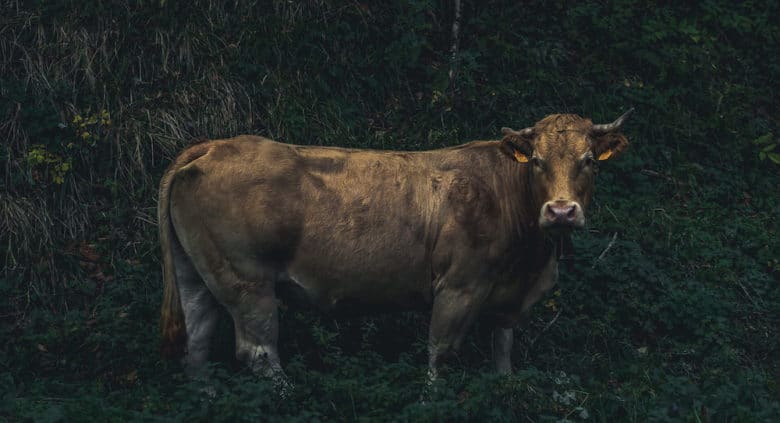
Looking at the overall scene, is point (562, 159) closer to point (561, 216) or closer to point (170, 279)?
point (561, 216)

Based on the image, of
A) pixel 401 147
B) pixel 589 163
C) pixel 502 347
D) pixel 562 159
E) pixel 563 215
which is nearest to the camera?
pixel 563 215

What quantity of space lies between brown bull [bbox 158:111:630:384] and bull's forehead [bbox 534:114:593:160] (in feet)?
0.03

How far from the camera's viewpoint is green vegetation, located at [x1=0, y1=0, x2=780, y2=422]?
24.5 ft

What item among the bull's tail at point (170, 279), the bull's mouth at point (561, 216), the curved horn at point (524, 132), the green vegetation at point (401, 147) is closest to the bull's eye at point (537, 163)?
the curved horn at point (524, 132)

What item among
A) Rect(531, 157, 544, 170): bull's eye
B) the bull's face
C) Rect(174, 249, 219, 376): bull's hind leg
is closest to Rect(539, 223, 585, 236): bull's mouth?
the bull's face

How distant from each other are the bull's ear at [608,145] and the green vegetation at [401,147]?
1.55 metres

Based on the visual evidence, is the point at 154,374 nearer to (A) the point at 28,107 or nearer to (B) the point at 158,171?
(B) the point at 158,171

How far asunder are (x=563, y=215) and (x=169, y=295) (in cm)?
298

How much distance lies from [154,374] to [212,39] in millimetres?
4207

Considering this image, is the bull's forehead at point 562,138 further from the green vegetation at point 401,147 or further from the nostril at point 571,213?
the green vegetation at point 401,147

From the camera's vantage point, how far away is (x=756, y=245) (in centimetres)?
1048

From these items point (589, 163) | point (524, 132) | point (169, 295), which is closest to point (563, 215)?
point (589, 163)

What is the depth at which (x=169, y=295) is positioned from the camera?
798cm

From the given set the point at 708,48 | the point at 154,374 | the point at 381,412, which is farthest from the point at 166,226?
the point at 708,48
